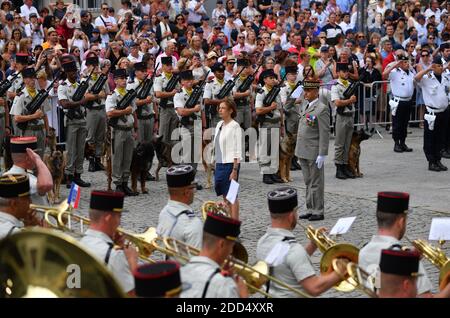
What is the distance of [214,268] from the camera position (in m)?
6.73

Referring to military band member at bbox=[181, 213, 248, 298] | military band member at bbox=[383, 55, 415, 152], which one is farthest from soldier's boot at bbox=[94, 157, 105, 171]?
military band member at bbox=[181, 213, 248, 298]

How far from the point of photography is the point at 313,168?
1513 centimetres

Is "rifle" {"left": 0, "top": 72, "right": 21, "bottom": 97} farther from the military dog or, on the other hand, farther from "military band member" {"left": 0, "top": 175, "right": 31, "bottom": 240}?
"military band member" {"left": 0, "top": 175, "right": 31, "bottom": 240}

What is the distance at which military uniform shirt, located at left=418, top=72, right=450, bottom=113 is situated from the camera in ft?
63.1

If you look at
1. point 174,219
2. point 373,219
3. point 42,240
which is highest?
point 42,240

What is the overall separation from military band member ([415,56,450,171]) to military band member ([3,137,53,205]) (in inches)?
380

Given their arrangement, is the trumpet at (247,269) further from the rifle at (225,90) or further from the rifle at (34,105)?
the rifle at (225,90)

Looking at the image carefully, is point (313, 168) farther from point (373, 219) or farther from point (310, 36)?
point (310, 36)

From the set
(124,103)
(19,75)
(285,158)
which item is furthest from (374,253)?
(19,75)

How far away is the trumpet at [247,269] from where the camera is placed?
7.46 metres

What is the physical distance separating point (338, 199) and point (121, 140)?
357cm

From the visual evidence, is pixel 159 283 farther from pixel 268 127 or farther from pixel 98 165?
pixel 98 165
